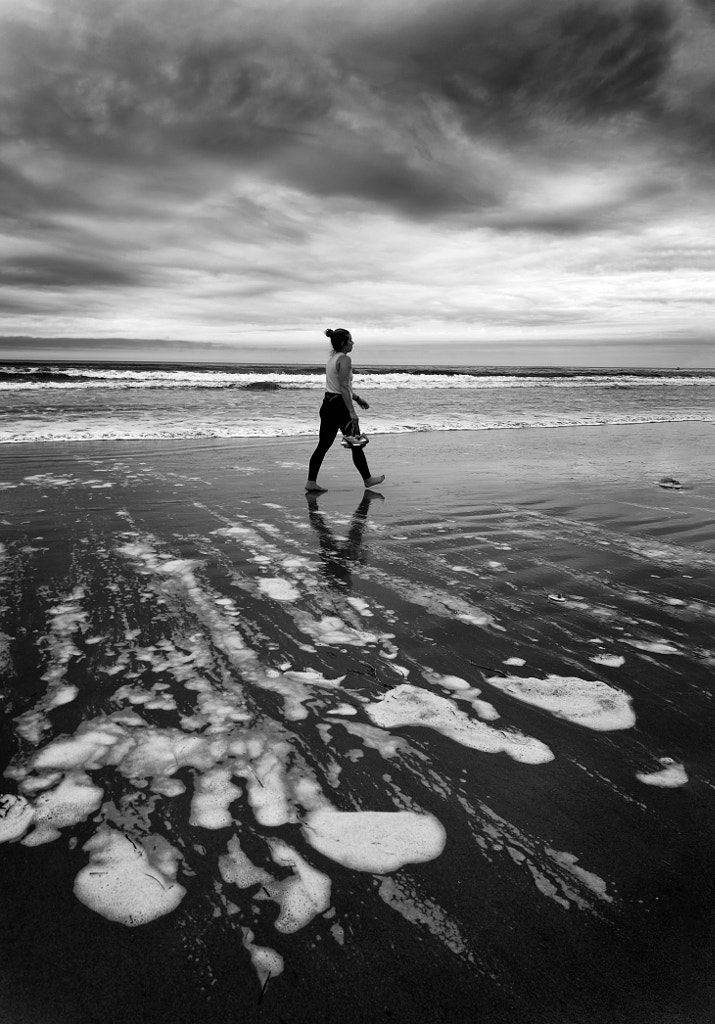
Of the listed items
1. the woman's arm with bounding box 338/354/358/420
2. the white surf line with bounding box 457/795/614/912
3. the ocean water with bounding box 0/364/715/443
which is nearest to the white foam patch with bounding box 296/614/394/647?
the white surf line with bounding box 457/795/614/912

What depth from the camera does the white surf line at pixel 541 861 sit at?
147 cm

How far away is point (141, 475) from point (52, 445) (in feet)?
12.5

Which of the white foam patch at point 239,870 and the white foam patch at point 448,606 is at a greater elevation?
the white foam patch at point 448,606

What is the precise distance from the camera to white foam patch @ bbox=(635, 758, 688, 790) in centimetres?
189

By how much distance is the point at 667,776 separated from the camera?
1.93 metres

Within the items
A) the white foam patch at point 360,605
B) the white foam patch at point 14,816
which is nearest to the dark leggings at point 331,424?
the white foam patch at point 360,605

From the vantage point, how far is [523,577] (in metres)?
3.89

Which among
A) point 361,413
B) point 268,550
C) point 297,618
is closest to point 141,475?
point 268,550

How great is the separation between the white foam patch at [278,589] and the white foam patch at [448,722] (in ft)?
4.06

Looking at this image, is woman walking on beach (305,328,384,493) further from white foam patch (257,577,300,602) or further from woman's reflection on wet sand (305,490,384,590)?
white foam patch (257,577,300,602)

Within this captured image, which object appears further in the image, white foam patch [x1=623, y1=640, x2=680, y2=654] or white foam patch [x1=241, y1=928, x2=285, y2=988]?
white foam patch [x1=623, y1=640, x2=680, y2=654]

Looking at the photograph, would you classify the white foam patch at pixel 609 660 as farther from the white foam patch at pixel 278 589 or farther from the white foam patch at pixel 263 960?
the white foam patch at pixel 263 960

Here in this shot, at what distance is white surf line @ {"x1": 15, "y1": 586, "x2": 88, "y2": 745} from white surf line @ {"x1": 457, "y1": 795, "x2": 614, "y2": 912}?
152 centimetres

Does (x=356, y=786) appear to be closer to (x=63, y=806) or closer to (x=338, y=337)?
(x=63, y=806)
